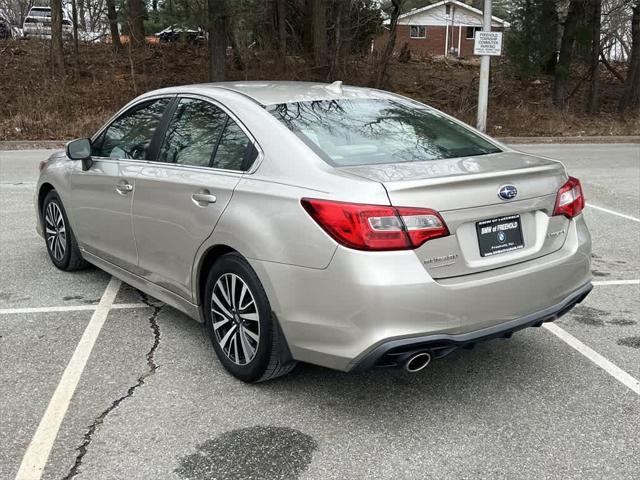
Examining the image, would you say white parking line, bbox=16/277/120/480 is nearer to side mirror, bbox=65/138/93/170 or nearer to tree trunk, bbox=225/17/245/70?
side mirror, bbox=65/138/93/170

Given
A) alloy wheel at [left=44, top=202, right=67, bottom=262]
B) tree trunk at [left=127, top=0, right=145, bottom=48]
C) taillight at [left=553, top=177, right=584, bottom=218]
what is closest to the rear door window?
A: taillight at [left=553, top=177, right=584, bottom=218]

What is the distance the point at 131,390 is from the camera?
3.71 metres

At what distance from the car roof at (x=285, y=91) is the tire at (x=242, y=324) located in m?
1.04

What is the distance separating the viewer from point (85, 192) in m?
5.14

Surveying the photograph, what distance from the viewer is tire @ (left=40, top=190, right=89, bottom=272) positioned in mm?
5660

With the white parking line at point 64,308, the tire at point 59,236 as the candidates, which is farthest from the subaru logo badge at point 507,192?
the tire at point 59,236

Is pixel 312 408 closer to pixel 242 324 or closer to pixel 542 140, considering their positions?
pixel 242 324

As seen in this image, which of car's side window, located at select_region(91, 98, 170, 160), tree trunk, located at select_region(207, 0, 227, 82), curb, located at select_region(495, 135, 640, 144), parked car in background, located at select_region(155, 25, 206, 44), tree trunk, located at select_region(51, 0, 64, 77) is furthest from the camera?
tree trunk, located at select_region(51, 0, 64, 77)

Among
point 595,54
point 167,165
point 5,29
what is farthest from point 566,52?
point 5,29

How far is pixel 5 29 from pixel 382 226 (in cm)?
3061

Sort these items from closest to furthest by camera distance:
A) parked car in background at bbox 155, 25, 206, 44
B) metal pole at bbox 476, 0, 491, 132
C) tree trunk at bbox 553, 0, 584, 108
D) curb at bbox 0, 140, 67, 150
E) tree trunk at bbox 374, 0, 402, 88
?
1. metal pole at bbox 476, 0, 491, 132
2. curb at bbox 0, 140, 67, 150
3. parked car in background at bbox 155, 25, 206, 44
4. tree trunk at bbox 374, 0, 402, 88
5. tree trunk at bbox 553, 0, 584, 108

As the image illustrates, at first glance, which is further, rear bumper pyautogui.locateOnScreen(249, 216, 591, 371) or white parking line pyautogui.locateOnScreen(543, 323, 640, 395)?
white parking line pyautogui.locateOnScreen(543, 323, 640, 395)

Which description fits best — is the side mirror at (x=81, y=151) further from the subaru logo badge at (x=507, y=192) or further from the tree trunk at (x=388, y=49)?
the tree trunk at (x=388, y=49)

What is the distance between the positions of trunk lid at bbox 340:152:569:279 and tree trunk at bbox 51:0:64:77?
19.9 m
